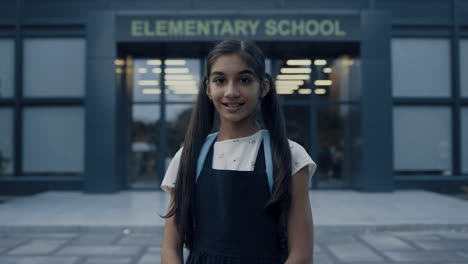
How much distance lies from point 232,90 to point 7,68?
1396 centimetres

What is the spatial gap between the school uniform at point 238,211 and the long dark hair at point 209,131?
5 centimetres

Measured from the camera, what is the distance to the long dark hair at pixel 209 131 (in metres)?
1.71

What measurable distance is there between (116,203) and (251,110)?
9839 mm

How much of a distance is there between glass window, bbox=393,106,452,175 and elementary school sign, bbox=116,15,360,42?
11.0 ft

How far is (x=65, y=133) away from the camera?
13.5 m

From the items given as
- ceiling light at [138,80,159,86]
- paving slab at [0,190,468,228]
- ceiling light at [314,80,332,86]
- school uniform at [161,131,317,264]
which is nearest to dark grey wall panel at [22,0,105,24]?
ceiling light at [138,80,159,86]

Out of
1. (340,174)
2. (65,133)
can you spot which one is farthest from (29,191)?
(340,174)

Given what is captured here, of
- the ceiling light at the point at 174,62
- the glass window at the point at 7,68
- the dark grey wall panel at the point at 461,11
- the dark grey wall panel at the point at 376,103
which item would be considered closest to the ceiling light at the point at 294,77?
the dark grey wall panel at the point at 376,103

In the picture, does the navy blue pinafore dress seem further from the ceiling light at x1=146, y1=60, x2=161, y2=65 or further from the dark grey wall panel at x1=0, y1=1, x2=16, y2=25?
the dark grey wall panel at x1=0, y1=1, x2=16, y2=25

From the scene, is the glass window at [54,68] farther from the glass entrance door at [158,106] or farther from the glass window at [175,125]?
the glass window at [175,125]

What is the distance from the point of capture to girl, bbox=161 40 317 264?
5.67 feet

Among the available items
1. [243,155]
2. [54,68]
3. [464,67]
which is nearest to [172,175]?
[243,155]

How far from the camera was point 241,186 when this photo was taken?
1.73 meters

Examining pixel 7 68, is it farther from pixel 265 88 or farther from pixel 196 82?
pixel 265 88
